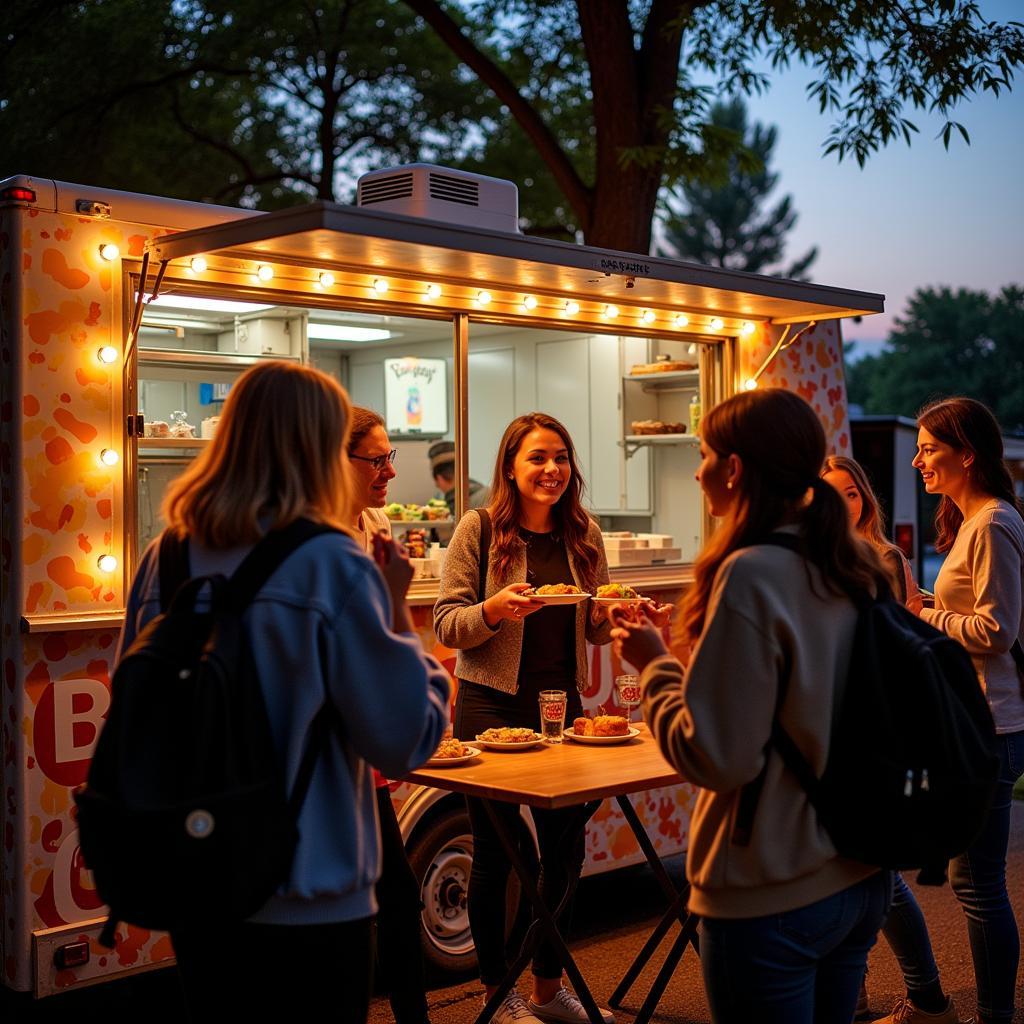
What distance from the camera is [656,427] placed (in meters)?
8.19

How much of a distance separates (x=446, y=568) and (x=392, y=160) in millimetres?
14366

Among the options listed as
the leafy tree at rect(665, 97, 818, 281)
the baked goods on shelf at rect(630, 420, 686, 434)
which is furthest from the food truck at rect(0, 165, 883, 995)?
the leafy tree at rect(665, 97, 818, 281)

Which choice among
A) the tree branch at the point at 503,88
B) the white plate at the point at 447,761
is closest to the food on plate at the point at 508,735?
the white plate at the point at 447,761

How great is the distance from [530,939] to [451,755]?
2.16 ft

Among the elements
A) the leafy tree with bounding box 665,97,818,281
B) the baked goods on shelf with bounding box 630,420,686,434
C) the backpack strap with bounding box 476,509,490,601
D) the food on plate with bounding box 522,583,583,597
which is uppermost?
the leafy tree with bounding box 665,97,818,281

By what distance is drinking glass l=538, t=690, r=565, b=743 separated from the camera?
13.9 ft

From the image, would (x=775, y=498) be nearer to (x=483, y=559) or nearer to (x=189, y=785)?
(x=189, y=785)

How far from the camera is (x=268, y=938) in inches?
94.0

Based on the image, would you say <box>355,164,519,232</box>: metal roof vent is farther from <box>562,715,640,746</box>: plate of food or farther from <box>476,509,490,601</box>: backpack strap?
<box>562,715,640,746</box>: plate of food

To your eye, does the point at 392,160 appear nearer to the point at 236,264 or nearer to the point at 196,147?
the point at 196,147

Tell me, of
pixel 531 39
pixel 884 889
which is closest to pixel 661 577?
pixel 884 889

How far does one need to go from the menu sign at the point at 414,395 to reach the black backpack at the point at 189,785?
6.86 m

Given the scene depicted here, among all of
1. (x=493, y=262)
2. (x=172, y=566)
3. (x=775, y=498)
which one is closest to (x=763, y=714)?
(x=775, y=498)

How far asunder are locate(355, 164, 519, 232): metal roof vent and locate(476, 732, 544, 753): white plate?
200 centimetres
